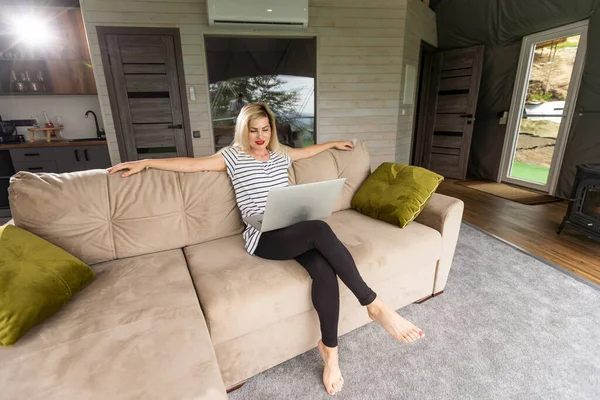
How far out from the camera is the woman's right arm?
154cm

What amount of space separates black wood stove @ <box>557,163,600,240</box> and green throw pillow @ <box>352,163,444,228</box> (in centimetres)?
163

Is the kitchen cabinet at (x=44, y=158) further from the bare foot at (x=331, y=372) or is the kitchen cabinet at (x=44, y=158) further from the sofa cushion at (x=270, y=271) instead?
the bare foot at (x=331, y=372)

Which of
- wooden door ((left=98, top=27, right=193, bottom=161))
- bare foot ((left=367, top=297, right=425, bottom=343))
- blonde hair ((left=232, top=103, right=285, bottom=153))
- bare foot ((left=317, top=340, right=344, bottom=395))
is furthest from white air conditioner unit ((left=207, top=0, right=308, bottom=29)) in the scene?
bare foot ((left=317, top=340, right=344, bottom=395))

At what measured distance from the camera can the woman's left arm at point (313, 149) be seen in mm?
1955

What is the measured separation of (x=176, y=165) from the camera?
160 centimetres

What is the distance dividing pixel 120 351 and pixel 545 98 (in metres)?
5.50

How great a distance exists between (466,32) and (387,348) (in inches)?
197

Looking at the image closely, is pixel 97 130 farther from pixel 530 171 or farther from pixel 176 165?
pixel 530 171

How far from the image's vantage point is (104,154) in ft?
12.3

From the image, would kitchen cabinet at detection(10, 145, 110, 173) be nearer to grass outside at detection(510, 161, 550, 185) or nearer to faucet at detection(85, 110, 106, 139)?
faucet at detection(85, 110, 106, 139)

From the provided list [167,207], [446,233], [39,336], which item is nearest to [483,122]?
[446,233]

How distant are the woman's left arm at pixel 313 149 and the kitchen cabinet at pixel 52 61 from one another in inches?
134

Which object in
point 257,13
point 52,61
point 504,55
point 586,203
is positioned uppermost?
point 257,13

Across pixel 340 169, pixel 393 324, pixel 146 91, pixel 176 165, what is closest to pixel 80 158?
pixel 146 91
